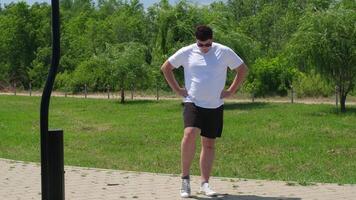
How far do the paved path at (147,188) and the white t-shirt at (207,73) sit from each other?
3.20 feet

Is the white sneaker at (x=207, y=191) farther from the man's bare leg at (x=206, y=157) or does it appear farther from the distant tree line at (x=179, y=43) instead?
the distant tree line at (x=179, y=43)

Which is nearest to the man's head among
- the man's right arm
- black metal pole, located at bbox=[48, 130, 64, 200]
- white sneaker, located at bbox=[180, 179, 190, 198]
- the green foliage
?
the man's right arm

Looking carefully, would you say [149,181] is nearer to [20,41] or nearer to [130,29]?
[130,29]

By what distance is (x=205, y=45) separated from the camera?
6.76 metres

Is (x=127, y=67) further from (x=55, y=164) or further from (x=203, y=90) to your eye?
(x=55, y=164)

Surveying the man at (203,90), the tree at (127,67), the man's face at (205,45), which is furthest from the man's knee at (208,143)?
the tree at (127,67)

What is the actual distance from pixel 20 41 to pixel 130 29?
468 inches

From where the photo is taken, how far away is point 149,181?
802 centimetres

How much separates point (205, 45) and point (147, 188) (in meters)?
1.80

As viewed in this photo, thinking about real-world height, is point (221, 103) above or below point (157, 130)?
above

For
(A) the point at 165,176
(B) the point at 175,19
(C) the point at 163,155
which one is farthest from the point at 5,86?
(A) the point at 165,176

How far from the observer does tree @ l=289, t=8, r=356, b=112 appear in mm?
23734

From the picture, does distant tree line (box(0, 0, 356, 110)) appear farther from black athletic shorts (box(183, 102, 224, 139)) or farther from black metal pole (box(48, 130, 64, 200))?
black metal pole (box(48, 130, 64, 200))

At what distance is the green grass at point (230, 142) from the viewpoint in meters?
10.8
